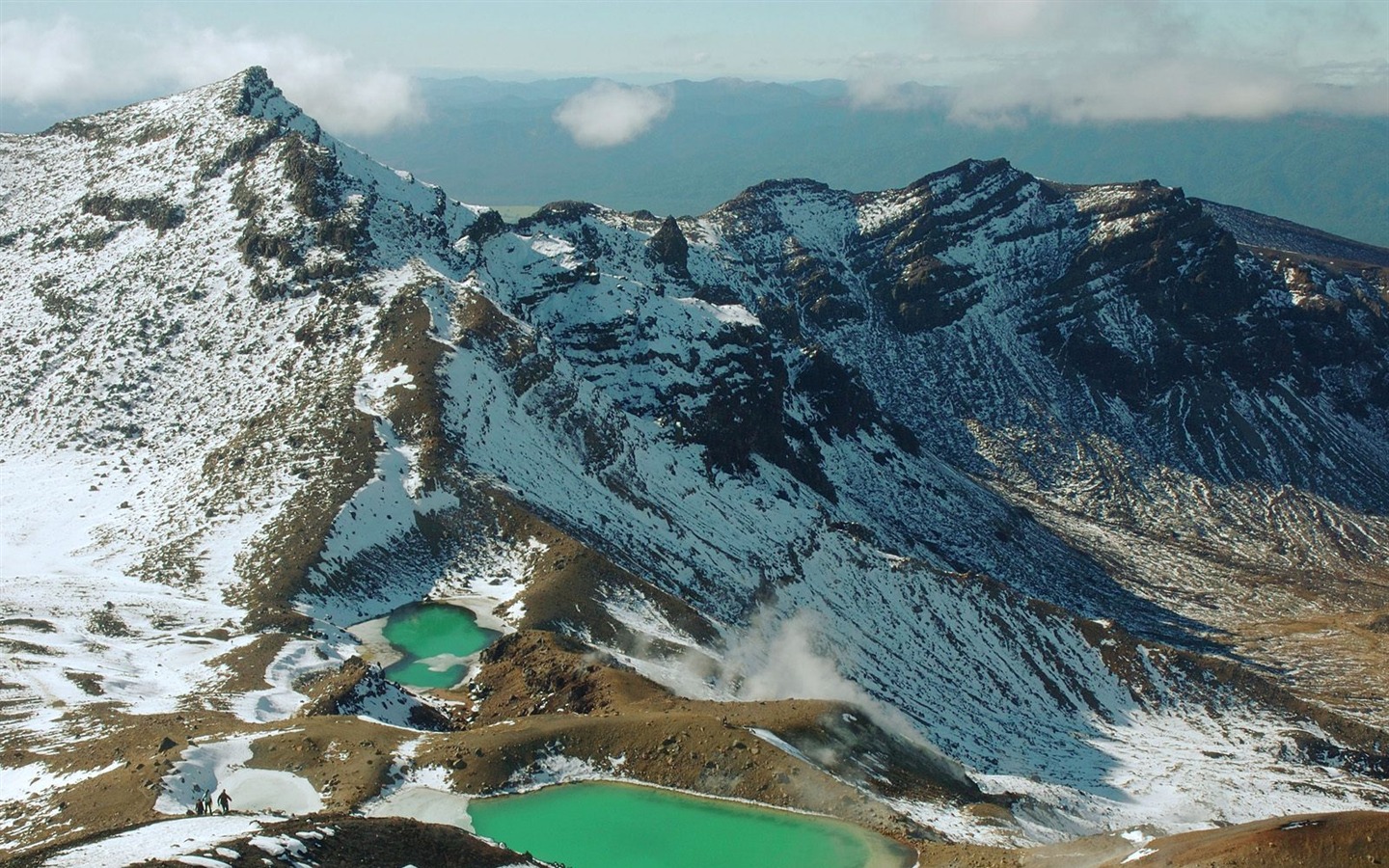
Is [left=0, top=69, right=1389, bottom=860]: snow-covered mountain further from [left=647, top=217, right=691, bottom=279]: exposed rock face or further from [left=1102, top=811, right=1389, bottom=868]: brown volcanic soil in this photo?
[left=1102, top=811, right=1389, bottom=868]: brown volcanic soil

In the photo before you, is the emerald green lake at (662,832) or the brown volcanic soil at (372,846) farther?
the emerald green lake at (662,832)

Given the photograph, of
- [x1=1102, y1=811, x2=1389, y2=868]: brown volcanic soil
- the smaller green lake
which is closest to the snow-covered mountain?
the smaller green lake

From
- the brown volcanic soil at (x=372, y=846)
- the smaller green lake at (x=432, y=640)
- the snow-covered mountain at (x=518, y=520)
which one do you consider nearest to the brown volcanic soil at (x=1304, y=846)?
the snow-covered mountain at (x=518, y=520)

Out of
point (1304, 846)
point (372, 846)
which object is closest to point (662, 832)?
point (372, 846)

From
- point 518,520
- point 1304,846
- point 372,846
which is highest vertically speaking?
point 1304,846

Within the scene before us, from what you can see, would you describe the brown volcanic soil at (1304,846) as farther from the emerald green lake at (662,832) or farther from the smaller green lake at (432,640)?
the smaller green lake at (432,640)

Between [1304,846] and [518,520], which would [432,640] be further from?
[1304,846]

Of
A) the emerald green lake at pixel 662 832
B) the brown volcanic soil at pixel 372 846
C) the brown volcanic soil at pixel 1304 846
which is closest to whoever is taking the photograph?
the brown volcanic soil at pixel 372 846
